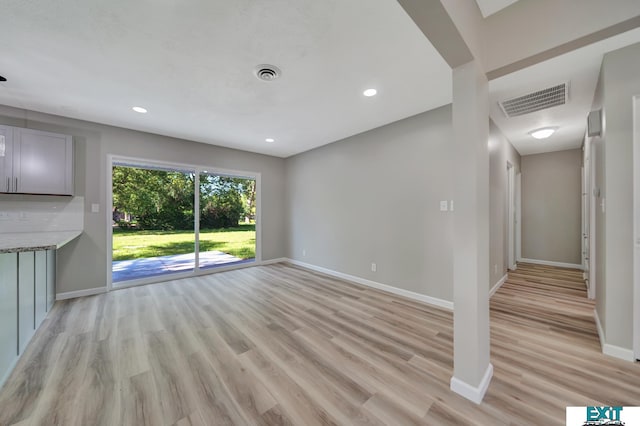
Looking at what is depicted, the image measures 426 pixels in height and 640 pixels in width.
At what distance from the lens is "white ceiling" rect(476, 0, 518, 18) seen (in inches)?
60.4

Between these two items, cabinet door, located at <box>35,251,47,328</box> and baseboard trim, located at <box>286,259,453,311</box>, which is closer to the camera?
cabinet door, located at <box>35,251,47,328</box>

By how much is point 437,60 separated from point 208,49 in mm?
2013

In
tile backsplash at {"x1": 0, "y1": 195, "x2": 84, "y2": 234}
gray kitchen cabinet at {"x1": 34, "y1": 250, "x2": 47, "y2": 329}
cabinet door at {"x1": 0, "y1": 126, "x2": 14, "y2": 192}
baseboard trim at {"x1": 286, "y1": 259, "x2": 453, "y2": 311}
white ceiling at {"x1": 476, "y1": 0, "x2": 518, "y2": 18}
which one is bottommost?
baseboard trim at {"x1": 286, "y1": 259, "x2": 453, "y2": 311}

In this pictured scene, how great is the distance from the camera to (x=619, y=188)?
1.92m

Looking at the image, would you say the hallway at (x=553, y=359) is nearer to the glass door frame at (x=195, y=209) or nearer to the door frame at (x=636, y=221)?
the door frame at (x=636, y=221)

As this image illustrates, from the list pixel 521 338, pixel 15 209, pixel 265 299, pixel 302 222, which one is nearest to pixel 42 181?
pixel 15 209

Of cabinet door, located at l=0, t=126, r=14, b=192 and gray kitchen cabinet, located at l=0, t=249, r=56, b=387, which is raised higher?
cabinet door, located at l=0, t=126, r=14, b=192

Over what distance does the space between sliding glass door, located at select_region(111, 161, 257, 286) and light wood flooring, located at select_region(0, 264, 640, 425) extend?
1.34 metres

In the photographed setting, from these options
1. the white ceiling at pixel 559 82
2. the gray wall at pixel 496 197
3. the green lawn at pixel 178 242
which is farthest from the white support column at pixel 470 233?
the green lawn at pixel 178 242

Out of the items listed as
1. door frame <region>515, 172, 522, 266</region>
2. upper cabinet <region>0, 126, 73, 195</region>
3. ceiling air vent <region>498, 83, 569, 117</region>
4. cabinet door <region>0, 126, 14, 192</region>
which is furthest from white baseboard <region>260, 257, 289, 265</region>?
door frame <region>515, 172, 522, 266</region>

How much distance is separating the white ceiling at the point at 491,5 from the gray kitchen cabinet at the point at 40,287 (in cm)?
440

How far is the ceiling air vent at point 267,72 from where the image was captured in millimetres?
2186

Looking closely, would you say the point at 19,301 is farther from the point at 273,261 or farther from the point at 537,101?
the point at 537,101

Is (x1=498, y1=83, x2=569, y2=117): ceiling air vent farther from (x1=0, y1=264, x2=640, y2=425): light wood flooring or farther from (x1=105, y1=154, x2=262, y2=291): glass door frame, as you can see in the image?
(x1=105, y1=154, x2=262, y2=291): glass door frame
